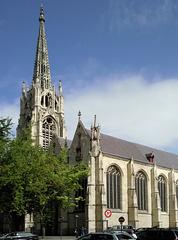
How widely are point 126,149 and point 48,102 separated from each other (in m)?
20.3

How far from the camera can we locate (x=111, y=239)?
75.9ft

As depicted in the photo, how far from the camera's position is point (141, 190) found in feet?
211

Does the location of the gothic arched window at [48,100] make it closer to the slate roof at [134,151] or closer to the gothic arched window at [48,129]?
the gothic arched window at [48,129]

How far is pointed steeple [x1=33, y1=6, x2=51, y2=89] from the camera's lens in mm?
82250

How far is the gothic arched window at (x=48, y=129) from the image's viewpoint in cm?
7462

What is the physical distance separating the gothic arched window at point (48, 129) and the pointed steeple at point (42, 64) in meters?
7.19

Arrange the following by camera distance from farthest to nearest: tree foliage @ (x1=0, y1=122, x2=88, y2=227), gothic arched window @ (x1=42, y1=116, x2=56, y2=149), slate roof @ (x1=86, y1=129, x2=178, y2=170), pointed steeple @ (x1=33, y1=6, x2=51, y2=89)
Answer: pointed steeple @ (x1=33, y1=6, x2=51, y2=89)
gothic arched window @ (x1=42, y1=116, x2=56, y2=149)
slate roof @ (x1=86, y1=129, x2=178, y2=170)
tree foliage @ (x1=0, y1=122, x2=88, y2=227)

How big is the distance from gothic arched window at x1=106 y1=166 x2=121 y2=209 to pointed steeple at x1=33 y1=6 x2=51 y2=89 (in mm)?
27613

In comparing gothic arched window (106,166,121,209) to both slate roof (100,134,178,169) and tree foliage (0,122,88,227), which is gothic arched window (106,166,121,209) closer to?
slate roof (100,134,178,169)

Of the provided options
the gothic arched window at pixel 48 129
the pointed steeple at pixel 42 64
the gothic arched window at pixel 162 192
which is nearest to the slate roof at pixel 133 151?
the gothic arched window at pixel 162 192

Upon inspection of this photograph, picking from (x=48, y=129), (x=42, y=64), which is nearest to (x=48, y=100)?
(x=48, y=129)

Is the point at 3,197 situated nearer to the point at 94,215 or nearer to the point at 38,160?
the point at 38,160

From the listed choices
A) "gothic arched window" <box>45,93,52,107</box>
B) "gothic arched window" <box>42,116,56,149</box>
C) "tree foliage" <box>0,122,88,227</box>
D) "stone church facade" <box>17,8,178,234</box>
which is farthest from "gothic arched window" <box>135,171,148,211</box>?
"gothic arched window" <box>45,93,52,107</box>

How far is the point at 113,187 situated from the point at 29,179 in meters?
21.3
